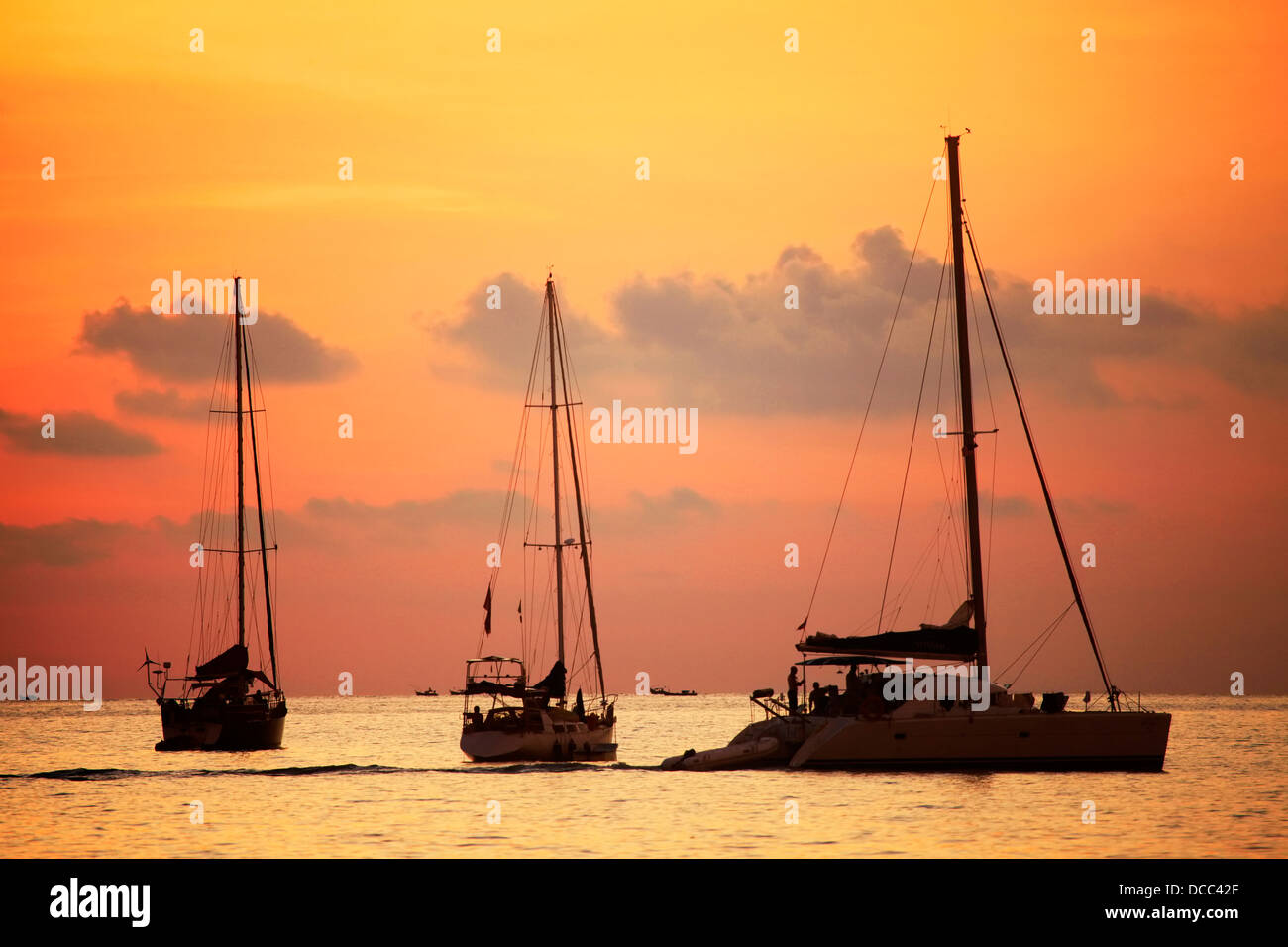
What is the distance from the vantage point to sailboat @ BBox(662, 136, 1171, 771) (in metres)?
46.2

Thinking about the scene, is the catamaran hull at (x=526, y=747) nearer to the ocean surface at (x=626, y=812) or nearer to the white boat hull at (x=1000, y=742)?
the ocean surface at (x=626, y=812)

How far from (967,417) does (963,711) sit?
397 inches

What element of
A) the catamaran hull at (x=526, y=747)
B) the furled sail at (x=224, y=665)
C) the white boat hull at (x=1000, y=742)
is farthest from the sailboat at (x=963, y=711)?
the furled sail at (x=224, y=665)

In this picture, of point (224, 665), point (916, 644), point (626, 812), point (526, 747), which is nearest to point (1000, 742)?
point (916, 644)

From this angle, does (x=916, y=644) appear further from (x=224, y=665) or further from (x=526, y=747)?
(x=224, y=665)

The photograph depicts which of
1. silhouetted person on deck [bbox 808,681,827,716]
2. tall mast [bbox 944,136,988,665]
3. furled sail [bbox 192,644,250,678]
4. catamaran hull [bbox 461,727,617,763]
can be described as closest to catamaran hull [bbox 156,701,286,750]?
furled sail [bbox 192,644,250,678]

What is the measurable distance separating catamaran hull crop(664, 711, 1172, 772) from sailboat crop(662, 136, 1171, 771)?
0.03 metres

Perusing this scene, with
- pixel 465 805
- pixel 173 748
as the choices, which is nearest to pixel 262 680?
pixel 173 748

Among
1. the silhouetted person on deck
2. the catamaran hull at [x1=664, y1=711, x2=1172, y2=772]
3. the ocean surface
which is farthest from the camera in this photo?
the silhouetted person on deck

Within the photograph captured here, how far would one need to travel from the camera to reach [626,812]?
41719 mm

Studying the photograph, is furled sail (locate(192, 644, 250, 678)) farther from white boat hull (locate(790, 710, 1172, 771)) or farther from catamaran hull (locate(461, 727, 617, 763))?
white boat hull (locate(790, 710, 1172, 771))

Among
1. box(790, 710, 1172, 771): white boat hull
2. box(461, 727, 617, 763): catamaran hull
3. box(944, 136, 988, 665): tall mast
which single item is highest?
box(944, 136, 988, 665): tall mast
